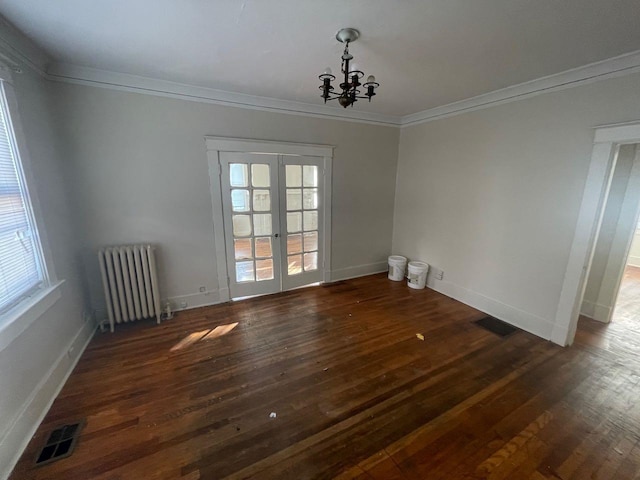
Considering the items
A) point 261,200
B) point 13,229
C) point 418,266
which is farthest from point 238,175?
point 418,266

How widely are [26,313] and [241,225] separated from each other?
206cm

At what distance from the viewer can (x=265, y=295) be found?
376cm

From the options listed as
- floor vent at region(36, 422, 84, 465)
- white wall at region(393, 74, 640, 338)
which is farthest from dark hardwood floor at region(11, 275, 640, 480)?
white wall at region(393, 74, 640, 338)

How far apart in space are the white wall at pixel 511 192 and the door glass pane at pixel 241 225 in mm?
2669

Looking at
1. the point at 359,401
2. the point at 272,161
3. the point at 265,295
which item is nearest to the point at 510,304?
the point at 359,401

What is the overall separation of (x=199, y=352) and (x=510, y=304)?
347 cm

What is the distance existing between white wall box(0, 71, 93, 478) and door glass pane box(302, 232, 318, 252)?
262 centimetres

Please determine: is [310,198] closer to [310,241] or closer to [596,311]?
[310,241]

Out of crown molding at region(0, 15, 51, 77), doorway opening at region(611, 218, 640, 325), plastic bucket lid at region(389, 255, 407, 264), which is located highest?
crown molding at region(0, 15, 51, 77)

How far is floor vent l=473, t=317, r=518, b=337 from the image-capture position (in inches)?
114

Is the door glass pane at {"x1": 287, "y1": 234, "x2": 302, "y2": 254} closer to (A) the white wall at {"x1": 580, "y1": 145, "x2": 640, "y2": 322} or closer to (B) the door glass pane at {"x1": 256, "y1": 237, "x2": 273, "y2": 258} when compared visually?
(B) the door glass pane at {"x1": 256, "y1": 237, "x2": 273, "y2": 258}

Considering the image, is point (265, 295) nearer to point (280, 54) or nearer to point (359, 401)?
Result: point (359, 401)

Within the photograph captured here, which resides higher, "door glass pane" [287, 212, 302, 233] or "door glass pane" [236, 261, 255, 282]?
"door glass pane" [287, 212, 302, 233]

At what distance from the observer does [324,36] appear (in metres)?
1.86
